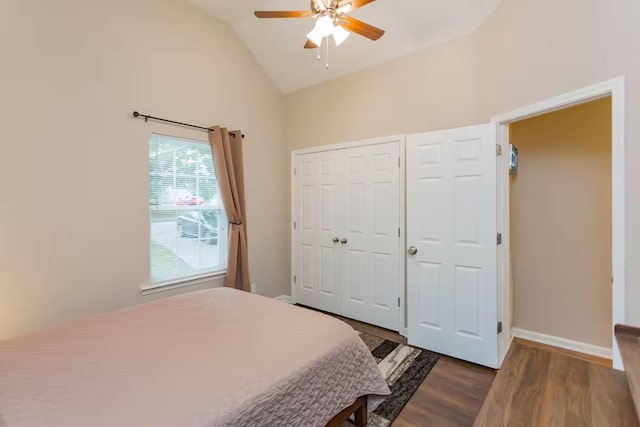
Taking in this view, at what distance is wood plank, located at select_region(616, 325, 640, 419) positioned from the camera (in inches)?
37.7

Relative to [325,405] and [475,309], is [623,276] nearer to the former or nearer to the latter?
[475,309]

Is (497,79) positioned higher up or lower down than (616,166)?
higher up

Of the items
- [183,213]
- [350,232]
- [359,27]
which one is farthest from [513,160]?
[183,213]

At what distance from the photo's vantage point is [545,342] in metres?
2.89

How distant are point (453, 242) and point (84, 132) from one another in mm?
3147

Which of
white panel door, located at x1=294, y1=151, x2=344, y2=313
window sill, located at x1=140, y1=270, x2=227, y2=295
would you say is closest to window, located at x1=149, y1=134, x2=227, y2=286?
window sill, located at x1=140, y1=270, x2=227, y2=295

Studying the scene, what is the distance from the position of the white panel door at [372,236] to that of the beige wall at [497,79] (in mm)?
345

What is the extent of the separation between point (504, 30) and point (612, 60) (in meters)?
0.93

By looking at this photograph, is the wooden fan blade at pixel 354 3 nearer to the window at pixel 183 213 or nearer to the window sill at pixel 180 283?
the window at pixel 183 213

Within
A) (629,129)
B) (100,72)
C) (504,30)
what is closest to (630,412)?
(629,129)

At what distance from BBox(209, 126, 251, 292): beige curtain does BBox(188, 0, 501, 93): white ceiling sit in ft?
3.49

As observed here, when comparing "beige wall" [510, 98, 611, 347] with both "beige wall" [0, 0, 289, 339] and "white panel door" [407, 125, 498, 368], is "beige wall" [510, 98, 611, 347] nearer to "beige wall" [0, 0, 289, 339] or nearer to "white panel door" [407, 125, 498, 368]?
"white panel door" [407, 125, 498, 368]

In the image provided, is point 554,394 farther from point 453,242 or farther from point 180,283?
point 180,283

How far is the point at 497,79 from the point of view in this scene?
2457 millimetres
